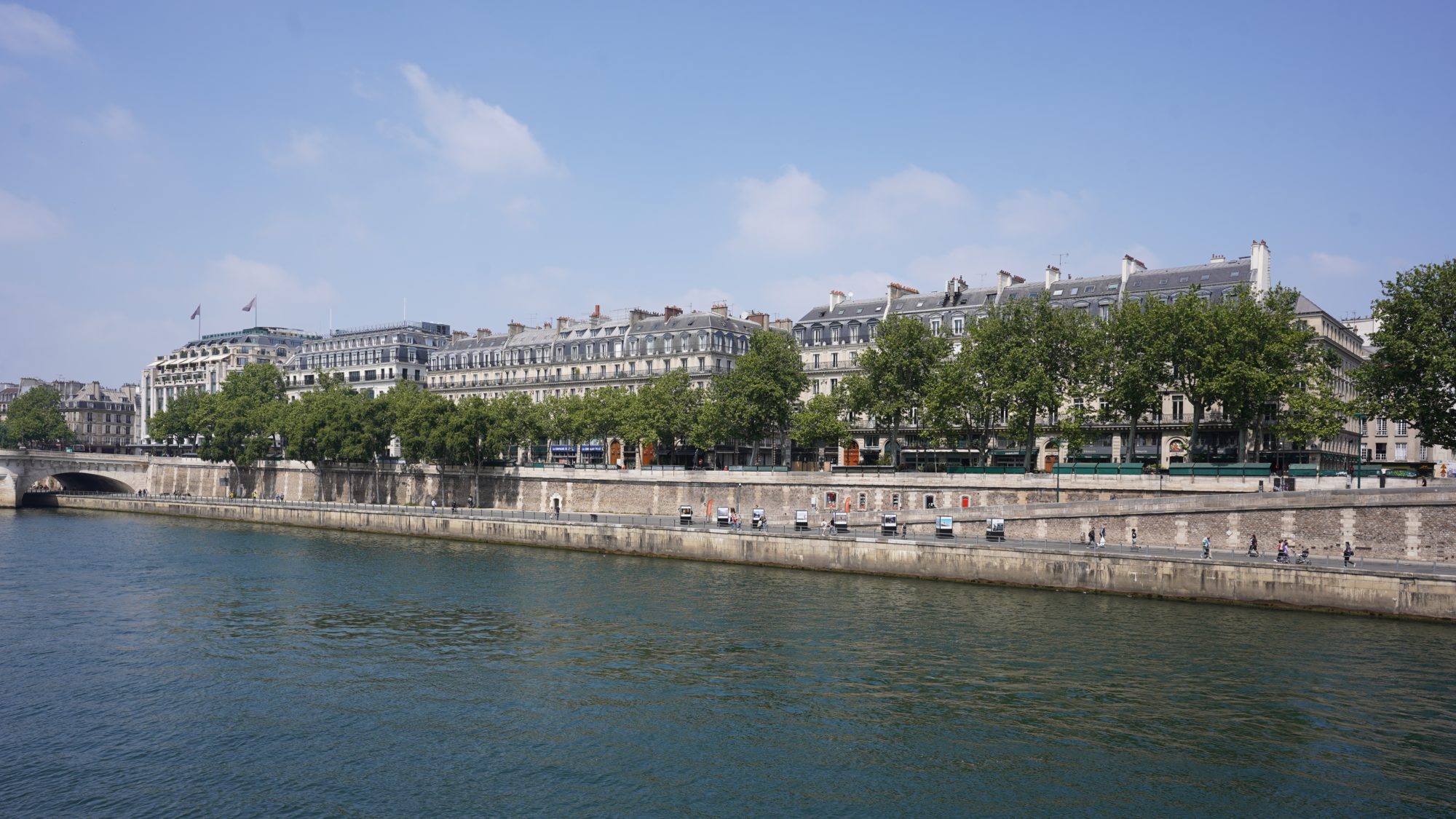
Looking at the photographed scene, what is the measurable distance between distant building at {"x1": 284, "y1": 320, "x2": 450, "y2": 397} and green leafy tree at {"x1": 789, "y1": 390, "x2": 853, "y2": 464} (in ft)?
198

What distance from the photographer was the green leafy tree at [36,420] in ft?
442

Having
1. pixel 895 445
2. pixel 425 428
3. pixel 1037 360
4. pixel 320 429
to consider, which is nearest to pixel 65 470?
pixel 320 429

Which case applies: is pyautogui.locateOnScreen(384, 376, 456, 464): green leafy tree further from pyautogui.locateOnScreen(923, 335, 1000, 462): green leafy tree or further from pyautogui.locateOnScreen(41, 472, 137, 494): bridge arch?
pyautogui.locateOnScreen(923, 335, 1000, 462): green leafy tree

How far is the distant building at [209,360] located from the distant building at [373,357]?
1362cm

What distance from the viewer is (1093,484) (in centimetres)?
5691

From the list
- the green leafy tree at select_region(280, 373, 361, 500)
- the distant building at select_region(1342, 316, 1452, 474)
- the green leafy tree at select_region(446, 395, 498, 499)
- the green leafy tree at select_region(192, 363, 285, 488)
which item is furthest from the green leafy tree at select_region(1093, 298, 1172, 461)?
the green leafy tree at select_region(192, 363, 285, 488)

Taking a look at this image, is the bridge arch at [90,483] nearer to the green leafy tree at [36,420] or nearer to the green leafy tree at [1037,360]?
the green leafy tree at [36,420]

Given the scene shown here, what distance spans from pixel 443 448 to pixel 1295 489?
61.1 meters

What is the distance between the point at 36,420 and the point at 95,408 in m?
53.7

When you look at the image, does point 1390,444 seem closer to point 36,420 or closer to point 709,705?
point 709,705

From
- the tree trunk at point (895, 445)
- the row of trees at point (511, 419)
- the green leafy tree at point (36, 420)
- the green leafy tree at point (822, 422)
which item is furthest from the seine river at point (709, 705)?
the green leafy tree at point (36, 420)

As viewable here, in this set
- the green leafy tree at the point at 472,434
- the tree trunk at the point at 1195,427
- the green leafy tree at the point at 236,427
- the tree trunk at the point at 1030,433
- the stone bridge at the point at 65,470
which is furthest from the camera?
the green leafy tree at the point at 236,427

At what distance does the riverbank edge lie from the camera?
39875mm

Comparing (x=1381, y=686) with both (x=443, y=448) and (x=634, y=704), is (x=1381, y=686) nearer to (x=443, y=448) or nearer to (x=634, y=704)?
(x=634, y=704)
